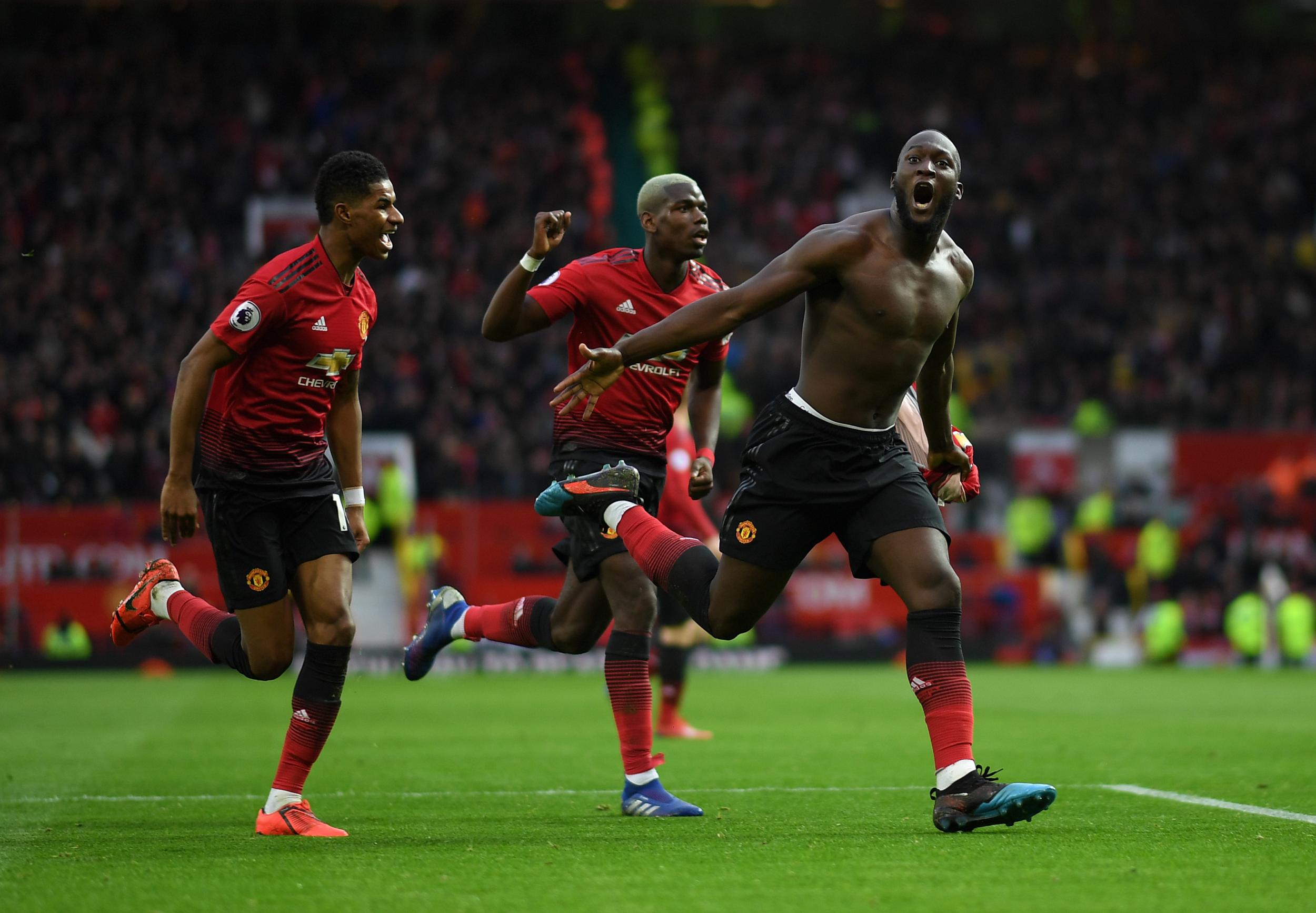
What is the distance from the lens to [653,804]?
21.9 feet

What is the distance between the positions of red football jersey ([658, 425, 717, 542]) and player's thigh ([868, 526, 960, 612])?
5274 millimetres

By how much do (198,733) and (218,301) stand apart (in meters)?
14.2

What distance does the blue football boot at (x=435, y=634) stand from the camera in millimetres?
7879

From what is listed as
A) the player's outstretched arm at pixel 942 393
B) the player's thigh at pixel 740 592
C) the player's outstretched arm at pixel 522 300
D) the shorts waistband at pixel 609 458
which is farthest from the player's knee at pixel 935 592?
the player's outstretched arm at pixel 522 300

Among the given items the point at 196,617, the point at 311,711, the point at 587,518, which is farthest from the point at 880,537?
the point at 196,617

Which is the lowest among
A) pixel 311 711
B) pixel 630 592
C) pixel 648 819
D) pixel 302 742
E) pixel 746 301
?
pixel 648 819

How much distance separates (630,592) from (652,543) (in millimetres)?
518

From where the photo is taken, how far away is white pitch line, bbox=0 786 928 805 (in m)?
7.39

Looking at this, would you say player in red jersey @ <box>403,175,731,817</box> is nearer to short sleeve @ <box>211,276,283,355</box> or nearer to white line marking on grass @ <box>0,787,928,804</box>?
white line marking on grass @ <box>0,787,928,804</box>

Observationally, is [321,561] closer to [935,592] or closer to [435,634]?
[435,634]

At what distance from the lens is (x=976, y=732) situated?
11.1 meters

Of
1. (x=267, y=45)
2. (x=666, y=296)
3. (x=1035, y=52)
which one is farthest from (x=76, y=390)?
(x=1035, y=52)

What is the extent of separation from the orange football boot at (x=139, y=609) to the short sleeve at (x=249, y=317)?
161 centimetres

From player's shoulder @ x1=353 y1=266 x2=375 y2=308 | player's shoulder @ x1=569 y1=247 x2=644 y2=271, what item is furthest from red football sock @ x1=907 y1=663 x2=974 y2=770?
player's shoulder @ x1=353 y1=266 x2=375 y2=308
